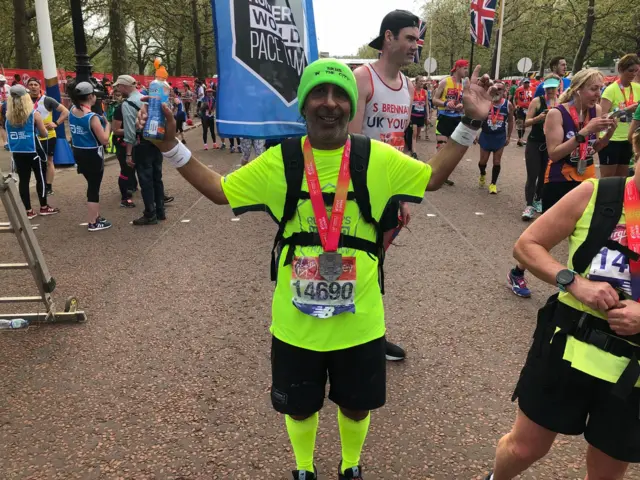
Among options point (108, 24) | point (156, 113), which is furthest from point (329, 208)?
point (108, 24)

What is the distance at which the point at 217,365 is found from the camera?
3525 mm

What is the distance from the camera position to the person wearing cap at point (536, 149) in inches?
270

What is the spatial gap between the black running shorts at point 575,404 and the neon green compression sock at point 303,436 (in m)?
0.92

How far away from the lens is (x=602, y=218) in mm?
1737

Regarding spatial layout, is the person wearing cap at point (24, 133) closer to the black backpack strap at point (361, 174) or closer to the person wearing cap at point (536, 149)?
the black backpack strap at point (361, 174)

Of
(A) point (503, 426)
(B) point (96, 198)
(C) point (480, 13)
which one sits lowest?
(A) point (503, 426)

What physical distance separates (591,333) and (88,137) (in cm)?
661

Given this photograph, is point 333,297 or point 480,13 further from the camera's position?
point 480,13

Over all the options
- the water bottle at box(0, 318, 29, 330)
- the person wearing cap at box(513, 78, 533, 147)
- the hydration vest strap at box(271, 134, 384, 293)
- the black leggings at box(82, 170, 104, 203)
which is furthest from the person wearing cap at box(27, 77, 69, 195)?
the person wearing cap at box(513, 78, 533, 147)

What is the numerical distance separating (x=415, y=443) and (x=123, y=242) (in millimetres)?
4976

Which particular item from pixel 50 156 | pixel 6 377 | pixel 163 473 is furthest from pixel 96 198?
pixel 163 473

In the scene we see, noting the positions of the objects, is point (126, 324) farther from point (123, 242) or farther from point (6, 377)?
point (123, 242)

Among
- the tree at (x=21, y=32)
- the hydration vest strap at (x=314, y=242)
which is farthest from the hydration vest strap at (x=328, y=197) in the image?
the tree at (x=21, y=32)

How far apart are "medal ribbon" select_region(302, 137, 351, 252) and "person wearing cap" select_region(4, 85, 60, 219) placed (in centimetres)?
663
